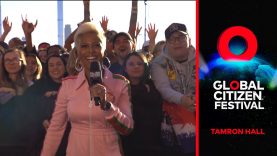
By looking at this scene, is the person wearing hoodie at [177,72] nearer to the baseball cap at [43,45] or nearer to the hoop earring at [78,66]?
the hoop earring at [78,66]

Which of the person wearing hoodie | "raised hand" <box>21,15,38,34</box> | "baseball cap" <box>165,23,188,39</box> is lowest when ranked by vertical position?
the person wearing hoodie

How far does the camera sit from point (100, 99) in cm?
220

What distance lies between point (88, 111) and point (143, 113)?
106cm

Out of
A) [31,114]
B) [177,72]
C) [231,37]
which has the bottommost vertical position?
[31,114]

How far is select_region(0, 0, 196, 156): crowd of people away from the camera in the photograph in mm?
2443

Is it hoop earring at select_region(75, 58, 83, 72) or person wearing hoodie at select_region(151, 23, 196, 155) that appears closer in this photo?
hoop earring at select_region(75, 58, 83, 72)

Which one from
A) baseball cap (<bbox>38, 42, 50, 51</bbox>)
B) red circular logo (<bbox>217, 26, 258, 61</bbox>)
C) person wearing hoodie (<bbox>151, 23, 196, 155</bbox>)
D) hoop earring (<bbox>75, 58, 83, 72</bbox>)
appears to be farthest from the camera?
baseball cap (<bbox>38, 42, 50, 51</bbox>)

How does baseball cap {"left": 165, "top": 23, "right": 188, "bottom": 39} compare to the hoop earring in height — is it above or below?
above

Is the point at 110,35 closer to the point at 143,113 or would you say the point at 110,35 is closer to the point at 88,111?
the point at 143,113

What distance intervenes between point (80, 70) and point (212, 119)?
1.03 m

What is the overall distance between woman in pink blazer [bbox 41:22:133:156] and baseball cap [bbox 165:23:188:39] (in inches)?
39.9

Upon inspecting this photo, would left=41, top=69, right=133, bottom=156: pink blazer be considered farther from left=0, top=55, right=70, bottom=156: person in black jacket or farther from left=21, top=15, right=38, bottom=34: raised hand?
left=21, top=15, right=38, bottom=34: raised hand

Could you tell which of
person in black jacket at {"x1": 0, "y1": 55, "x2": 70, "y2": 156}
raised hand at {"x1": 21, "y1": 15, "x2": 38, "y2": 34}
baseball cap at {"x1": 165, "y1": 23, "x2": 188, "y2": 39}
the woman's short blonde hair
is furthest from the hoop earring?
raised hand at {"x1": 21, "y1": 15, "x2": 38, "y2": 34}

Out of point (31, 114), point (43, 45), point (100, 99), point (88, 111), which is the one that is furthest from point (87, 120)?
point (43, 45)
